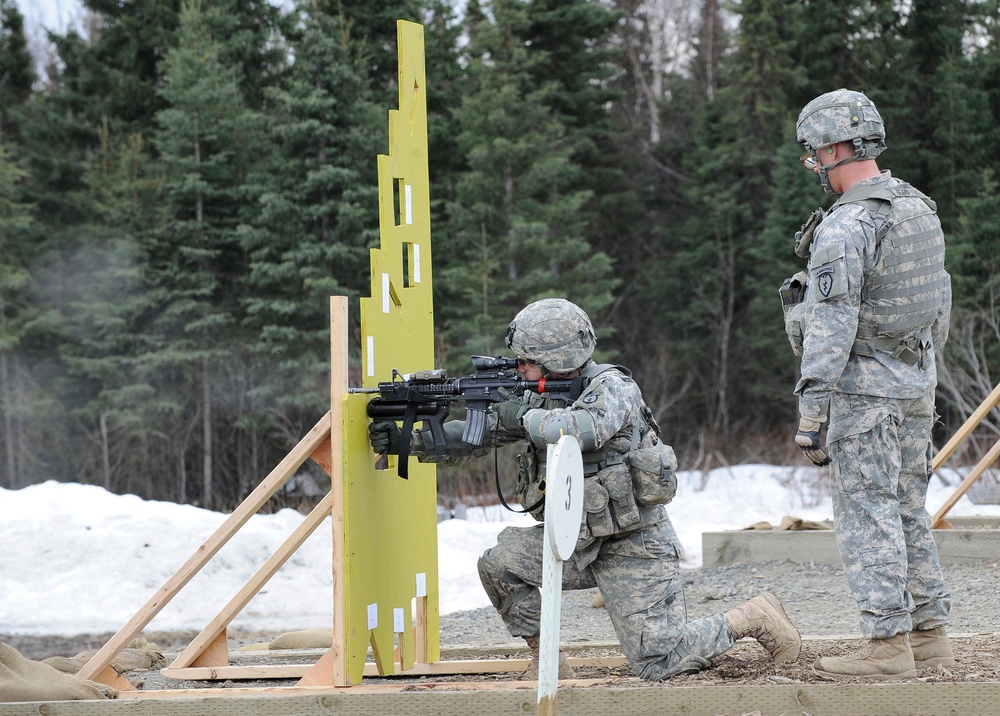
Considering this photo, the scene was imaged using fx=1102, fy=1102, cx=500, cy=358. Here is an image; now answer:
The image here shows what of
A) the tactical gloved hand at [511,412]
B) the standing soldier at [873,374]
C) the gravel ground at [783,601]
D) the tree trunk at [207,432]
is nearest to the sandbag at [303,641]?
the gravel ground at [783,601]

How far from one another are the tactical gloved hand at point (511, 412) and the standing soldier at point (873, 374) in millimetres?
1116

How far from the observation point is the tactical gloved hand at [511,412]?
4.56m

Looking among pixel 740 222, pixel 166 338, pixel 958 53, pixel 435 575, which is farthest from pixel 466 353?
pixel 435 575

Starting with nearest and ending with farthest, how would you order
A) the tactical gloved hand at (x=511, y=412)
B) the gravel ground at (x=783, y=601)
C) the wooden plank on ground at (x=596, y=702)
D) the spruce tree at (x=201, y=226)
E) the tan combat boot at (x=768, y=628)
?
the wooden plank on ground at (x=596, y=702) < the tactical gloved hand at (x=511, y=412) < the tan combat boot at (x=768, y=628) < the gravel ground at (x=783, y=601) < the spruce tree at (x=201, y=226)

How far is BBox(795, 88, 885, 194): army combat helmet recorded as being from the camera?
14.5 ft

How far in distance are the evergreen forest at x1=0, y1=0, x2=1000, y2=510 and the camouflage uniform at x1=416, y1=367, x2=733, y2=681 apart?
13.3 meters

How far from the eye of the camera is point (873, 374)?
4.40m

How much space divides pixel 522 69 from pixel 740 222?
6491mm

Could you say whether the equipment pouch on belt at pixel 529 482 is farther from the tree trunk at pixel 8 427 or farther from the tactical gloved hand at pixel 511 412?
the tree trunk at pixel 8 427

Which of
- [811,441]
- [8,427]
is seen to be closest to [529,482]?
[811,441]

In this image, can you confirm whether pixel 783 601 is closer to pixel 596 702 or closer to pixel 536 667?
pixel 536 667

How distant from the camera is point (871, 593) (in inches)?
171

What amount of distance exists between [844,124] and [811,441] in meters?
1.29

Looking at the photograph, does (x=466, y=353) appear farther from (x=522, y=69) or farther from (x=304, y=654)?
(x=304, y=654)
